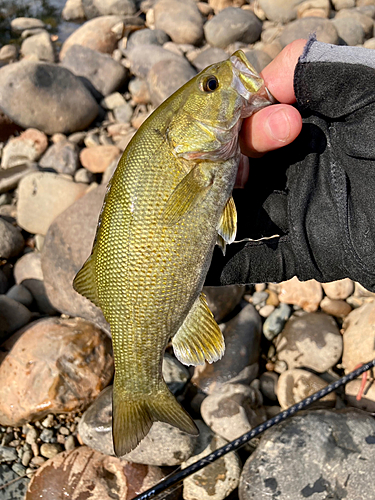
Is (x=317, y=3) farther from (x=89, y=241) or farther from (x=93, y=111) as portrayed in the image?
(x=89, y=241)

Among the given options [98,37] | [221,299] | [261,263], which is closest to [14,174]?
[221,299]

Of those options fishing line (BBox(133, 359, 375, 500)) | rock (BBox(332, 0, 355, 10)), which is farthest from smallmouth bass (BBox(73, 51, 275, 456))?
rock (BBox(332, 0, 355, 10))

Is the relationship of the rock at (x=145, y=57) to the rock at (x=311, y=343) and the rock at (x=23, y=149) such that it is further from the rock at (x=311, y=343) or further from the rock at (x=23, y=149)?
the rock at (x=311, y=343)

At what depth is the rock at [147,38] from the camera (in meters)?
9.61

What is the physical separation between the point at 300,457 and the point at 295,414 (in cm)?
38

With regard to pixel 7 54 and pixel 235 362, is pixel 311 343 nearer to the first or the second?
pixel 235 362

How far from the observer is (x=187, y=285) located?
2363mm

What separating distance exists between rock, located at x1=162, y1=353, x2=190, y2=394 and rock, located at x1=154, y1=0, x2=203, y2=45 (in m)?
7.99

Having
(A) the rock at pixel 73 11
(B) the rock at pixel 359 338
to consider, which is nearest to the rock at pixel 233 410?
(B) the rock at pixel 359 338

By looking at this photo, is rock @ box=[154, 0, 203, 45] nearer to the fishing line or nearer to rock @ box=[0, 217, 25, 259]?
rock @ box=[0, 217, 25, 259]

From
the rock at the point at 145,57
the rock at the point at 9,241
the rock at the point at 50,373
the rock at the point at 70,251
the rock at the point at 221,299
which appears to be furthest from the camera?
the rock at the point at 145,57

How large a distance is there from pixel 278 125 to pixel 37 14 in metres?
13.8

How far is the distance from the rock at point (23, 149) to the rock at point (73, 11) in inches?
281

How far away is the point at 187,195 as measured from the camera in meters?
2.21
